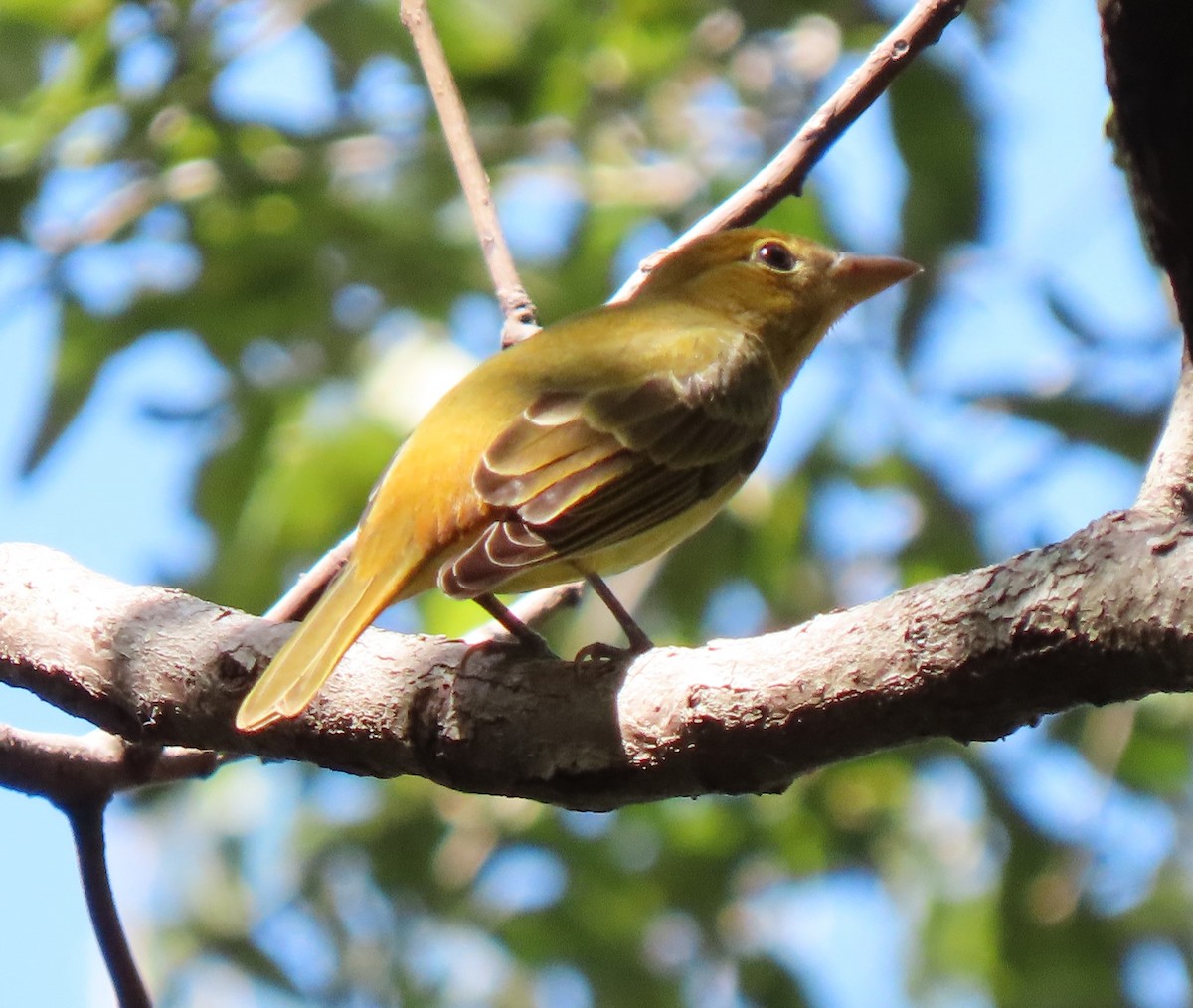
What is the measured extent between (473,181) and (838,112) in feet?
2.73

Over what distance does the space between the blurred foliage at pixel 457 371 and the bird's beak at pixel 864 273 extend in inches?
5.7

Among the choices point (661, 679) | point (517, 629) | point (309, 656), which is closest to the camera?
point (661, 679)

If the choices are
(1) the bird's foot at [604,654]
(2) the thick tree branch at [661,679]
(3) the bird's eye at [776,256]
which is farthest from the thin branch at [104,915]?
(3) the bird's eye at [776,256]

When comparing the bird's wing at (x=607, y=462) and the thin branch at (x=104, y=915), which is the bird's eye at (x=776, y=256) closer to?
Answer: the bird's wing at (x=607, y=462)

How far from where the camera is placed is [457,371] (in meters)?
5.33

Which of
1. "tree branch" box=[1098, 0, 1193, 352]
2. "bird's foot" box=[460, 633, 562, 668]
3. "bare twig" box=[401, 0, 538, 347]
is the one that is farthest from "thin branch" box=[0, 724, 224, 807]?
"tree branch" box=[1098, 0, 1193, 352]

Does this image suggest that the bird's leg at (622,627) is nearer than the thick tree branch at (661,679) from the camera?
No

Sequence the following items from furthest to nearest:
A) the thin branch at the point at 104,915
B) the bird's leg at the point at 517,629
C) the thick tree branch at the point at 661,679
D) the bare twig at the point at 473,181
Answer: the bare twig at the point at 473,181 → the bird's leg at the point at 517,629 → the thin branch at the point at 104,915 → the thick tree branch at the point at 661,679

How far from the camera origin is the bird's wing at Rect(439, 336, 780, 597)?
3023 millimetres

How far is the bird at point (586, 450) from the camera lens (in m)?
2.89

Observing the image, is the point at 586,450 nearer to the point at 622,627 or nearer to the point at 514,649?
the point at 622,627

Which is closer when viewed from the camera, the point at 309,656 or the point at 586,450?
the point at 309,656

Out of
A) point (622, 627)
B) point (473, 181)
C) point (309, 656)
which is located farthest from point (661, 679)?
point (473, 181)

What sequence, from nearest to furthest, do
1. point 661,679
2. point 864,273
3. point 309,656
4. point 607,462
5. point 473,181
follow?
point 661,679 < point 309,656 < point 607,462 < point 473,181 < point 864,273
